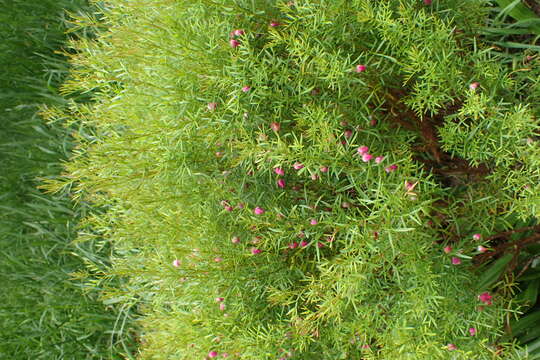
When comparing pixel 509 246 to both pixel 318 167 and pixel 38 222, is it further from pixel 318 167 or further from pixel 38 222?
pixel 38 222

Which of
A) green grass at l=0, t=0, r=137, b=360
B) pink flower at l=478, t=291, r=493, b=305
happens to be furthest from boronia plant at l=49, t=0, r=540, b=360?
green grass at l=0, t=0, r=137, b=360

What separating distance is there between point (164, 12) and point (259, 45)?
335mm

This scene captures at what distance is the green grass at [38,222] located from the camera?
2695mm

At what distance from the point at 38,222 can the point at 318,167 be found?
215 cm

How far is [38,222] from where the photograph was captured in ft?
9.35

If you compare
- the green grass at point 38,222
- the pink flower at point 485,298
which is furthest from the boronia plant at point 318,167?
the green grass at point 38,222

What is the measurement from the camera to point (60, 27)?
9.12 ft

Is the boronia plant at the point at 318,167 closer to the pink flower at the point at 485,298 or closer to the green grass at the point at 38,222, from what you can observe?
the pink flower at the point at 485,298

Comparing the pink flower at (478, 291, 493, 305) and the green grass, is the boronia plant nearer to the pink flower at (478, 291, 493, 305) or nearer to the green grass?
the pink flower at (478, 291, 493, 305)

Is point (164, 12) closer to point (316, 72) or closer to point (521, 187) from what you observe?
point (316, 72)

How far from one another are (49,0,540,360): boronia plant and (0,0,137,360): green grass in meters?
1.17

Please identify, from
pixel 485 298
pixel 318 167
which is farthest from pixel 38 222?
pixel 485 298

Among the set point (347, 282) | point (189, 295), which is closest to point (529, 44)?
point (347, 282)

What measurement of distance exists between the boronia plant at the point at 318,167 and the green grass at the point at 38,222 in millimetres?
1174
